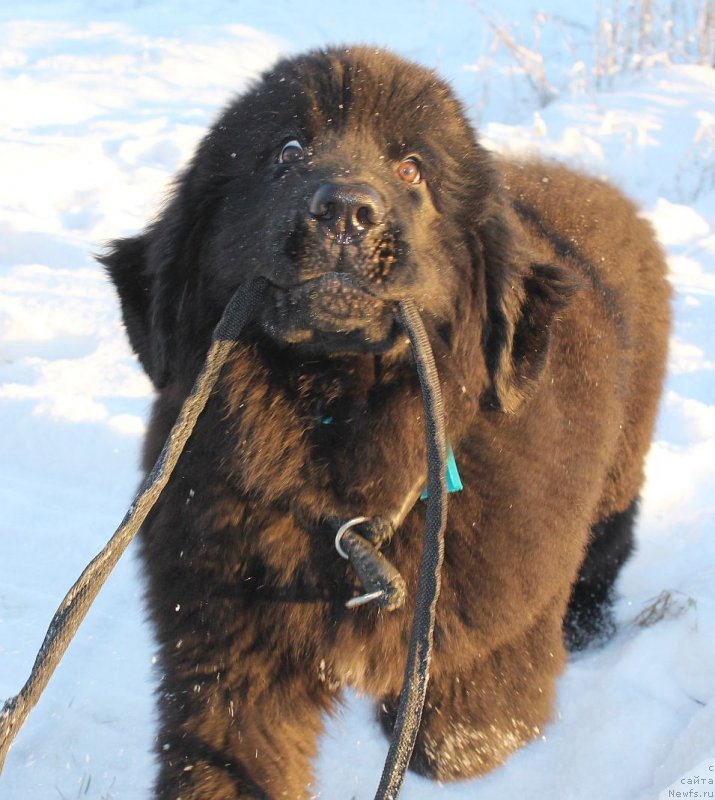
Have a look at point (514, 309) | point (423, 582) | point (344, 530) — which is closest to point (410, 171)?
point (514, 309)

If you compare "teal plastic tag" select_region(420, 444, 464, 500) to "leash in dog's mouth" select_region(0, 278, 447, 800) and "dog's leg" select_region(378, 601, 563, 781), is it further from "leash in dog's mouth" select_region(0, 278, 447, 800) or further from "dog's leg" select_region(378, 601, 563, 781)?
"dog's leg" select_region(378, 601, 563, 781)

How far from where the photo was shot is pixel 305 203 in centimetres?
205

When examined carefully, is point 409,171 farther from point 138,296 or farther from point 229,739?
point 229,739

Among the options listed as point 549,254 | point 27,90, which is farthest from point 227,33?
point 549,254

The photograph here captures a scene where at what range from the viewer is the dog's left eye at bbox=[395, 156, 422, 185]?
2340 millimetres

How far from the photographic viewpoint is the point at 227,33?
11.1 meters

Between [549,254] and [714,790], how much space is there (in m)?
1.55

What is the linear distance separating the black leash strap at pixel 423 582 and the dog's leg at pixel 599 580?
1.54 m

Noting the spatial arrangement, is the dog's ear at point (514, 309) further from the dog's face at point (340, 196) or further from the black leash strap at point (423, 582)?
the black leash strap at point (423, 582)

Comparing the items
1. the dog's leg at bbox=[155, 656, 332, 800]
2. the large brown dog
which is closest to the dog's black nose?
the large brown dog

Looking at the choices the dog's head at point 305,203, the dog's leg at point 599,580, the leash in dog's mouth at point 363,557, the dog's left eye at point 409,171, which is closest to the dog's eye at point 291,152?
the dog's head at point 305,203

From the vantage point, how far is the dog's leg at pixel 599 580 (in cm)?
346

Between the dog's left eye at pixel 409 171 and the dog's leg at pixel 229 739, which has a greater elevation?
the dog's left eye at pixel 409 171

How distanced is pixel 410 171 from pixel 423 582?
958mm
